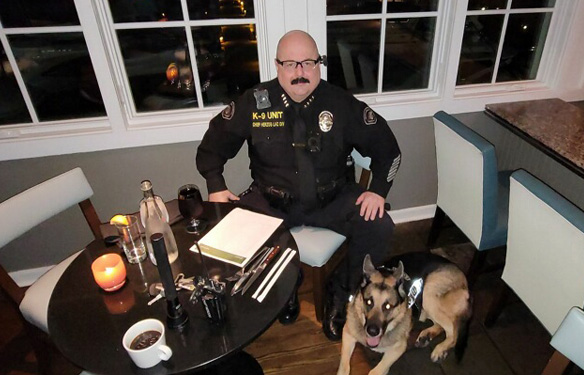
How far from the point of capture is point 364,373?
5.83 ft

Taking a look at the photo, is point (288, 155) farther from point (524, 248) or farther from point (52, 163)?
point (52, 163)

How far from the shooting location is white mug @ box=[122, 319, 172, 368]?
→ 39.1 inches

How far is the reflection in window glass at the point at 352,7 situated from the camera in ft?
7.21

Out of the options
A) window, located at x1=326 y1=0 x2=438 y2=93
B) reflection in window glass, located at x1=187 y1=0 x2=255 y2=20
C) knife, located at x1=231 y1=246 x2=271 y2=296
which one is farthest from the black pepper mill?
window, located at x1=326 y1=0 x2=438 y2=93

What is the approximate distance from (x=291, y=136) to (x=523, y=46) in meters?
1.81

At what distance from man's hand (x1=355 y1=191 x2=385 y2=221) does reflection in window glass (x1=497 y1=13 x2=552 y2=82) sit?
55.7 inches

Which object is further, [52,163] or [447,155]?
[52,163]

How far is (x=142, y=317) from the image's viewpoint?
115 centimetres

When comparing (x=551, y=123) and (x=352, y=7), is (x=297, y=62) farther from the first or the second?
(x=551, y=123)

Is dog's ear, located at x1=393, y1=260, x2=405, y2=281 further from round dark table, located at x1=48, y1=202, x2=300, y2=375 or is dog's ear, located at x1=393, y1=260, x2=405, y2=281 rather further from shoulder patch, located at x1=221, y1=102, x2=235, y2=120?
shoulder patch, located at x1=221, y1=102, x2=235, y2=120

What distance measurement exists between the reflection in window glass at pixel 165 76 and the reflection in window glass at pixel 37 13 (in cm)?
25

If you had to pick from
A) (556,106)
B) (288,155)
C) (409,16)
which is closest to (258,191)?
(288,155)

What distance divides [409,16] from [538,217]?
4.42 ft

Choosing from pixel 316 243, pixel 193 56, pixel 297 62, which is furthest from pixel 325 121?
pixel 193 56
